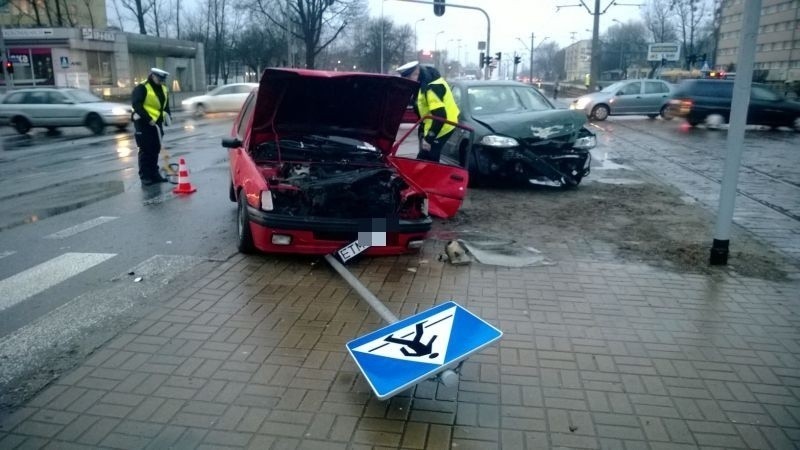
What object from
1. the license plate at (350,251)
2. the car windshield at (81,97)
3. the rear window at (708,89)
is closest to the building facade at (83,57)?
the car windshield at (81,97)

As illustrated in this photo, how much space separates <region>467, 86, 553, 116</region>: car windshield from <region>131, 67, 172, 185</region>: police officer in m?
5.37

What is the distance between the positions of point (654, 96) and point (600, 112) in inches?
94.2

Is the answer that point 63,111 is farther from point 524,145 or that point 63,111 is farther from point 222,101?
point 524,145

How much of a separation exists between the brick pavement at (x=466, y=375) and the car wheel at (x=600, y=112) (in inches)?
843

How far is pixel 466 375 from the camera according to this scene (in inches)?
150

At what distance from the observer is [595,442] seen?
3111mm

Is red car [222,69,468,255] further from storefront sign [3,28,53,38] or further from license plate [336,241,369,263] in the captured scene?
storefront sign [3,28,53,38]

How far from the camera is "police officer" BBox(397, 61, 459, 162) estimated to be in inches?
316

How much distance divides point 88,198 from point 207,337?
21.0ft

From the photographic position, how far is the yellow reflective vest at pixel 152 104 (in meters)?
9.97

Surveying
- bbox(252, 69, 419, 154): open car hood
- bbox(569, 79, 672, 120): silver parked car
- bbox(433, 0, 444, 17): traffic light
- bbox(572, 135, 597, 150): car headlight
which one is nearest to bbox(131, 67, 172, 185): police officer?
bbox(252, 69, 419, 154): open car hood

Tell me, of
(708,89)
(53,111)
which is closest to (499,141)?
(708,89)

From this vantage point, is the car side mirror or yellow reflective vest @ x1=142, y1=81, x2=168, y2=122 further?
yellow reflective vest @ x1=142, y1=81, x2=168, y2=122

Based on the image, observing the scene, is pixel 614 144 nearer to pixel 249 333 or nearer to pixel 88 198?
pixel 88 198
